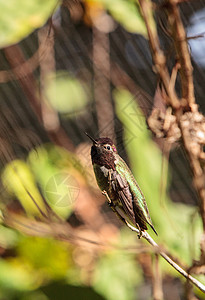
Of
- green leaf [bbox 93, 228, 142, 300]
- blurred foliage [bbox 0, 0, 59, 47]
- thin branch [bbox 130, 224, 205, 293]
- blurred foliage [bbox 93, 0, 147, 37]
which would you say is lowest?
green leaf [bbox 93, 228, 142, 300]

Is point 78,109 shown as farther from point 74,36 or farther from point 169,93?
point 169,93

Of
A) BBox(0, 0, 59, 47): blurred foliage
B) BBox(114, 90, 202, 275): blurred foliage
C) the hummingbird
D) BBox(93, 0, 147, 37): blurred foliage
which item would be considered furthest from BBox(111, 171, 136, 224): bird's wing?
BBox(93, 0, 147, 37): blurred foliage

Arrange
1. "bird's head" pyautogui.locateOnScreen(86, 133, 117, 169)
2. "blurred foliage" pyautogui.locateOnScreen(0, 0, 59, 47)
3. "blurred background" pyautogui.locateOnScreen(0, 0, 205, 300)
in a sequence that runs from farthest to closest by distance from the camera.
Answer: "blurred foliage" pyautogui.locateOnScreen(0, 0, 59, 47)
"blurred background" pyautogui.locateOnScreen(0, 0, 205, 300)
"bird's head" pyautogui.locateOnScreen(86, 133, 117, 169)

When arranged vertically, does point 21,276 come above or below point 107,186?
below

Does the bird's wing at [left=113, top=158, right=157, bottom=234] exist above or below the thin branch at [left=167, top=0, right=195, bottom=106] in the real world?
below

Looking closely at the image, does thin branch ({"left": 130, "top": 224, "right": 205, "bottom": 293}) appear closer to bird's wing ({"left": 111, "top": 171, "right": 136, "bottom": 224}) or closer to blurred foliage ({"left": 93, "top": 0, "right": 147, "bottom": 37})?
bird's wing ({"left": 111, "top": 171, "right": 136, "bottom": 224})

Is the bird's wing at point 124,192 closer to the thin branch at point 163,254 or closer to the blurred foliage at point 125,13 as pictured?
the thin branch at point 163,254

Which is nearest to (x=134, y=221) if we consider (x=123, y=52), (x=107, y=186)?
(x=107, y=186)

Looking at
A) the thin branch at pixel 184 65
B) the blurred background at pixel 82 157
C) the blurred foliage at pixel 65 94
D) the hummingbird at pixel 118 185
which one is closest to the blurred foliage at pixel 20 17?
the blurred background at pixel 82 157

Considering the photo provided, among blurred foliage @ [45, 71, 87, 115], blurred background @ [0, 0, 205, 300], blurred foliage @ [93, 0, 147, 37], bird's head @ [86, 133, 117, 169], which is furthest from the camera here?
blurred foliage @ [45, 71, 87, 115]
